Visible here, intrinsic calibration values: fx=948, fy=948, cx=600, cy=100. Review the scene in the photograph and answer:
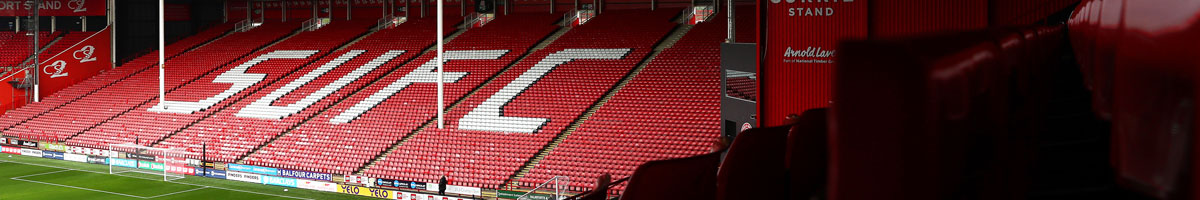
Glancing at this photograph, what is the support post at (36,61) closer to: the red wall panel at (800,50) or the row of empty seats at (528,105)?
the row of empty seats at (528,105)

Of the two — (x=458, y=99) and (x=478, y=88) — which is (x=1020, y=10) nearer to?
(x=458, y=99)

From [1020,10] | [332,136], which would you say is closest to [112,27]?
[332,136]

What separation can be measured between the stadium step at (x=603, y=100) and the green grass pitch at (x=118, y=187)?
12.2 feet

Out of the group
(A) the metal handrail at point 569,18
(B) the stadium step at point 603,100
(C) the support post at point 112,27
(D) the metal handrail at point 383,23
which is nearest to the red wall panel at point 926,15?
(B) the stadium step at point 603,100

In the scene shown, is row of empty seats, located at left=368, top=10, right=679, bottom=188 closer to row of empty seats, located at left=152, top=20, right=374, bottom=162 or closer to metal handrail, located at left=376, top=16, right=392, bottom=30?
row of empty seats, located at left=152, top=20, right=374, bottom=162

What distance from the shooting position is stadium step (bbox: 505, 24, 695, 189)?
2169 cm

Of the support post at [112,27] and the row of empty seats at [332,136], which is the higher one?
the support post at [112,27]

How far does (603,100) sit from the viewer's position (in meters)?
26.2

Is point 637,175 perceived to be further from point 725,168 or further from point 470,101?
point 470,101

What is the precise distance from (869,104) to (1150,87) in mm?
605

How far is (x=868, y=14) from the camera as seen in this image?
13.5m

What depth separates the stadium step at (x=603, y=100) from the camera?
2169cm

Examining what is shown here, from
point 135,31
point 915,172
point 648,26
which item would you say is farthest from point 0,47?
point 915,172

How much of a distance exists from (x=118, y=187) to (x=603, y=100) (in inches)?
490
